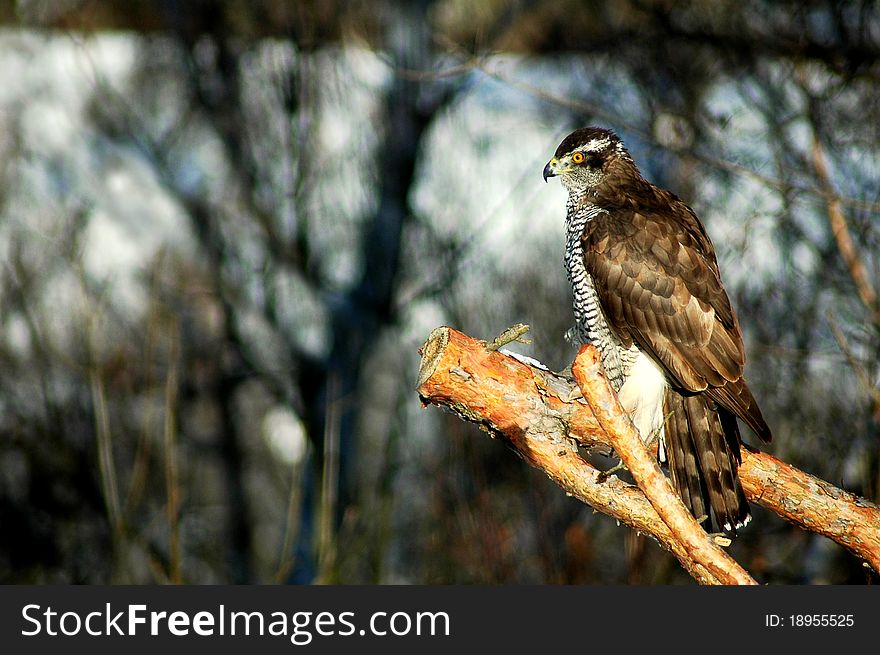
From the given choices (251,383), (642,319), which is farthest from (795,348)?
(251,383)

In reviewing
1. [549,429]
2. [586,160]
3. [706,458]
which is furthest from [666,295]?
[549,429]

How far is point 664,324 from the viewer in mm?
3756

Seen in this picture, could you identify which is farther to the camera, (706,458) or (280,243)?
(280,243)

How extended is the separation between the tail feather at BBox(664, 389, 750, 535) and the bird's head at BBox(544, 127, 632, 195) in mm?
1074

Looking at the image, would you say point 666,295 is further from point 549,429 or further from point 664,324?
point 549,429

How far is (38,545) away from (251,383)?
2630mm

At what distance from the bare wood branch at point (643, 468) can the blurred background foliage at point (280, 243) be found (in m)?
4.66

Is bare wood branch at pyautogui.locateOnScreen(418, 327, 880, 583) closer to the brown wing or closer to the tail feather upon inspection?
the tail feather

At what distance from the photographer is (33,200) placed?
30.9 ft

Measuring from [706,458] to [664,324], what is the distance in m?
0.58

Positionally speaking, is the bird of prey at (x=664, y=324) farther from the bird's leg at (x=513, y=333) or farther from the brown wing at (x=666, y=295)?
the bird's leg at (x=513, y=333)

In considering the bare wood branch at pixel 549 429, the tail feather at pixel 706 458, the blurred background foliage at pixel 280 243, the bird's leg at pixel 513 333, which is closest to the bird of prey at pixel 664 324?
the tail feather at pixel 706 458

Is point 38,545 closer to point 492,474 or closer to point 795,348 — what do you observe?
point 492,474

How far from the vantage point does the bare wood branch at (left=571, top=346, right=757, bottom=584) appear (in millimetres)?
2561
